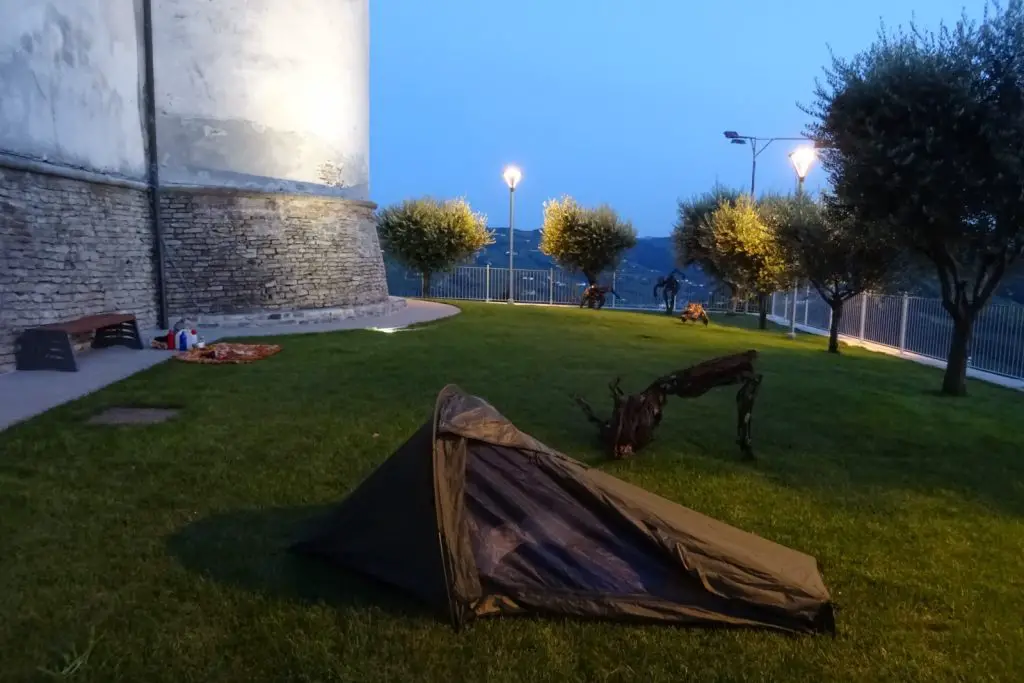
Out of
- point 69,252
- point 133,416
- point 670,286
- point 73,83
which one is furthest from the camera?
point 670,286

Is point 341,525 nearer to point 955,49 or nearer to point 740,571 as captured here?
point 740,571

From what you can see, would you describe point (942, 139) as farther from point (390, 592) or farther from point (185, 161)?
point (185, 161)

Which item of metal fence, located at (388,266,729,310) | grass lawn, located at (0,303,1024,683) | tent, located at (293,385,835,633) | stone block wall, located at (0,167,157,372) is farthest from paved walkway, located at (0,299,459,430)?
metal fence, located at (388,266,729,310)

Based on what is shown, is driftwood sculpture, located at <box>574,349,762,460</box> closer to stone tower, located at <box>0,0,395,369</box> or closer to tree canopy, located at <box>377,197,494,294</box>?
stone tower, located at <box>0,0,395,369</box>

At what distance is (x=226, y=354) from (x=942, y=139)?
10.6 m

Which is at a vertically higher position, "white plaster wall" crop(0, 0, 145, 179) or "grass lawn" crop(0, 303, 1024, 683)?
"white plaster wall" crop(0, 0, 145, 179)

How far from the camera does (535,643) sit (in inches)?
144

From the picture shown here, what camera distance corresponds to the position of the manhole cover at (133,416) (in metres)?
7.90

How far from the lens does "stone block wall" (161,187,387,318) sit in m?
17.0

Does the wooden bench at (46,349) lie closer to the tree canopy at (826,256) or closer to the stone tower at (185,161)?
the stone tower at (185,161)

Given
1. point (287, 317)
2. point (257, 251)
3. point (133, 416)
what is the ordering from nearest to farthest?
point (133, 416) < point (257, 251) < point (287, 317)

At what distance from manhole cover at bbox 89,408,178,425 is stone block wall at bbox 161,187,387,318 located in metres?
9.02

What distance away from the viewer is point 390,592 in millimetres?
4129

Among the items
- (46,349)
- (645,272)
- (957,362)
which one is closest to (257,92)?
(46,349)
